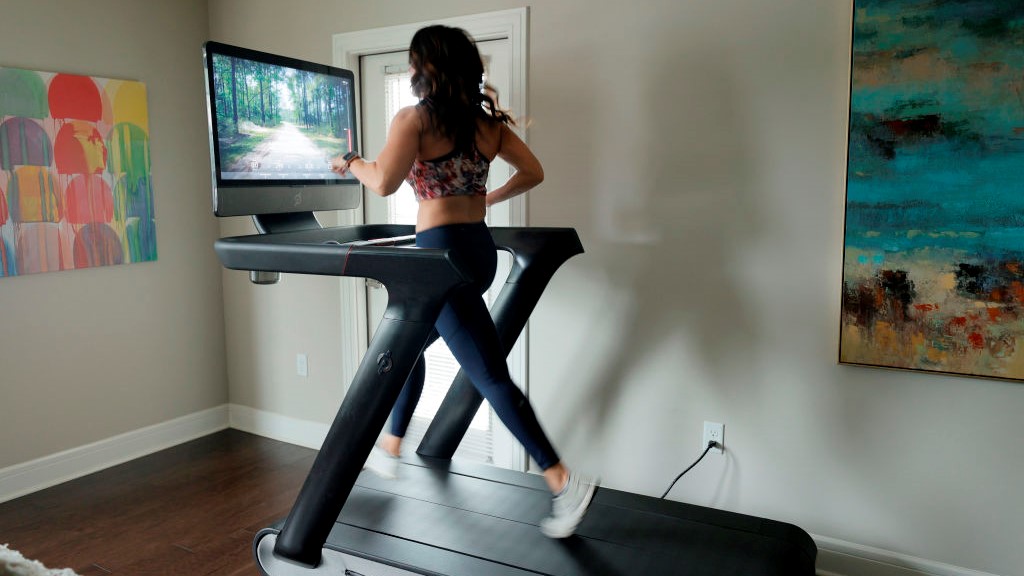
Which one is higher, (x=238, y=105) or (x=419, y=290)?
(x=238, y=105)

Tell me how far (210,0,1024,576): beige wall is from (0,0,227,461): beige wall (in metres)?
1.56

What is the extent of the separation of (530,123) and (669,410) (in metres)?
1.14

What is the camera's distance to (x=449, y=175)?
2.00m

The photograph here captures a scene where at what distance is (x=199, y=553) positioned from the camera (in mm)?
2582

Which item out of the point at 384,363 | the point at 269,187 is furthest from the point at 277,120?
the point at 384,363

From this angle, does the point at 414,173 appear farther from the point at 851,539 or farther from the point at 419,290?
the point at 851,539

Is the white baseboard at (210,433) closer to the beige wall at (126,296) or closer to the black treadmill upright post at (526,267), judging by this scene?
the beige wall at (126,296)

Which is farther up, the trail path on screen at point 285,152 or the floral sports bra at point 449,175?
the trail path on screen at point 285,152

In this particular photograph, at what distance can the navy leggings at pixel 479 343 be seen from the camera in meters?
1.98

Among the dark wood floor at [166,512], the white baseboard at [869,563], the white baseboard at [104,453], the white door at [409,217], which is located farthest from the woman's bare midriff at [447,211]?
the white baseboard at [104,453]

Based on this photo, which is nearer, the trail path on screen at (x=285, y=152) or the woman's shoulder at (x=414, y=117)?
the woman's shoulder at (x=414, y=117)

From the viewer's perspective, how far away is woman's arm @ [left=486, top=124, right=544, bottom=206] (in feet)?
7.05

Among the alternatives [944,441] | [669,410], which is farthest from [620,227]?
[944,441]

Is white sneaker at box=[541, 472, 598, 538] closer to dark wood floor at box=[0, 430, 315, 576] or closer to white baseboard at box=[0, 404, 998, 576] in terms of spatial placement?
white baseboard at box=[0, 404, 998, 576]
